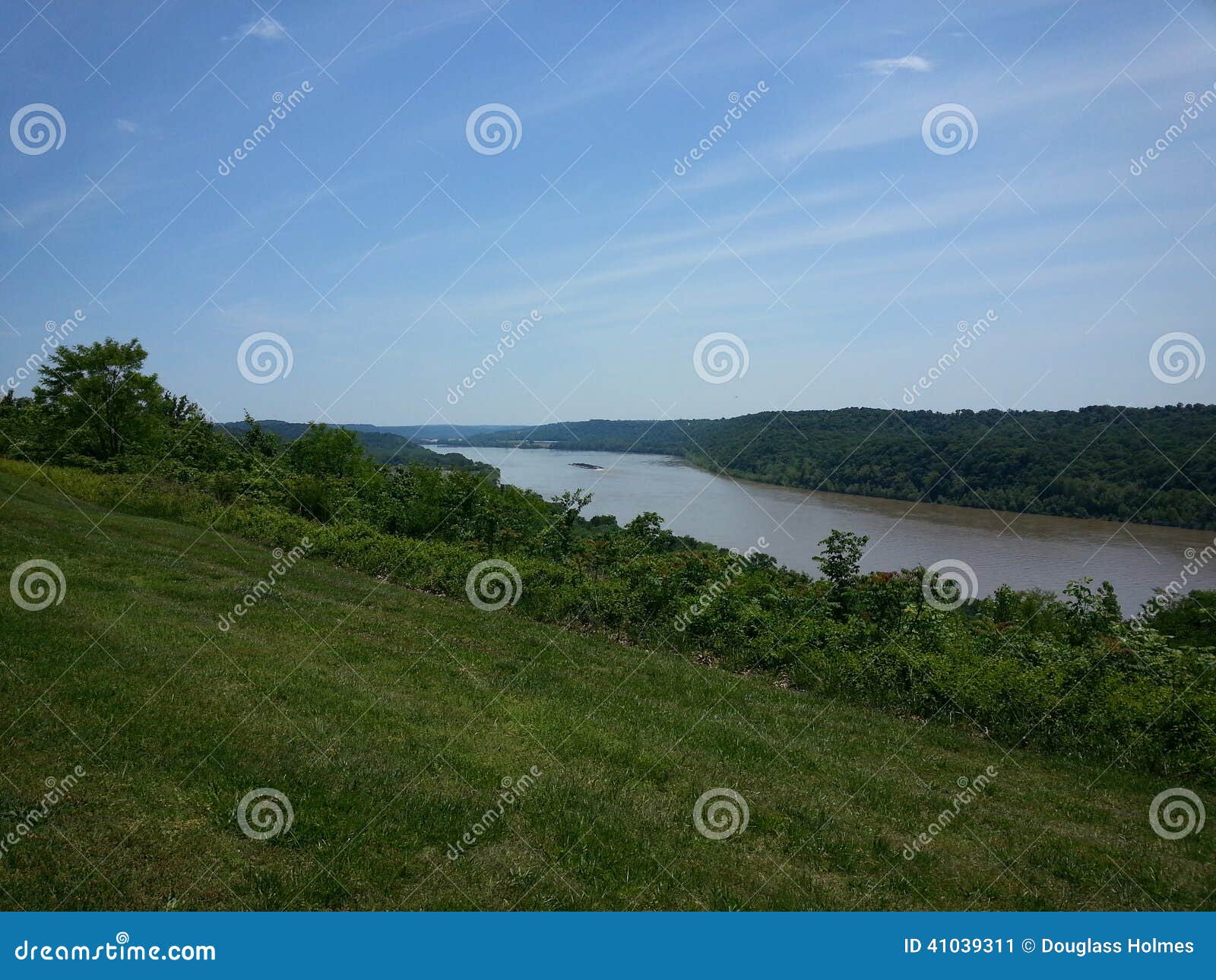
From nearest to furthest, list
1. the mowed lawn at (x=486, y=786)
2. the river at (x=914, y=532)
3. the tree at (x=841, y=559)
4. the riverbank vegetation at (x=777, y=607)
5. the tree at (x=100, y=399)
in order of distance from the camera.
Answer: the mowed lawn at (x=486, y=786), the riverbank vegetation at (x=777, y=607), the tree at (x=841, y=559), the river at (x=914, y=532), the tree at (x=100, y=399)

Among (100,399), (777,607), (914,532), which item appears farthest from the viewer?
(100,399)

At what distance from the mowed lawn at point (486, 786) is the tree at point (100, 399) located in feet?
77.5

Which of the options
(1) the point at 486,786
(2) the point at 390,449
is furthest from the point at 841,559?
(2) the point at 390,449

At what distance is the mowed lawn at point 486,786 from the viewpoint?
Result: 154 inches

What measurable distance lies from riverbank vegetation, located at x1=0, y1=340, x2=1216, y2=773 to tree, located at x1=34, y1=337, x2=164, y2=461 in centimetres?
776

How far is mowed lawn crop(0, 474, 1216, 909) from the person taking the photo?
3.90 meters

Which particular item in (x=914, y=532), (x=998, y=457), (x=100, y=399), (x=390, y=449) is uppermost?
(x=998, y=457)

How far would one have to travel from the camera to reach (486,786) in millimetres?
5062

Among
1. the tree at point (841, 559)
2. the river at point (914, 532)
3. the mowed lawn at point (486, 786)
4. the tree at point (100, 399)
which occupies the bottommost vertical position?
the tree at point (100, 399)

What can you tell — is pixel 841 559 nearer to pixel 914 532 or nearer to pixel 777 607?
pixel 777 607

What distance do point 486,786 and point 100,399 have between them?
102ft

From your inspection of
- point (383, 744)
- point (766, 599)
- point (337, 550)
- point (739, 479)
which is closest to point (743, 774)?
A: point (383, 744)

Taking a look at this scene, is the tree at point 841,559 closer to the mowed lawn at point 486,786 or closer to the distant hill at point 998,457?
the mowed lawn at point 486,786

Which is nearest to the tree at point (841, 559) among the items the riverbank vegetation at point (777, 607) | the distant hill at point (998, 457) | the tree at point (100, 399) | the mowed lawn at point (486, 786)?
the riverbank vegetation at point (777, 607)
